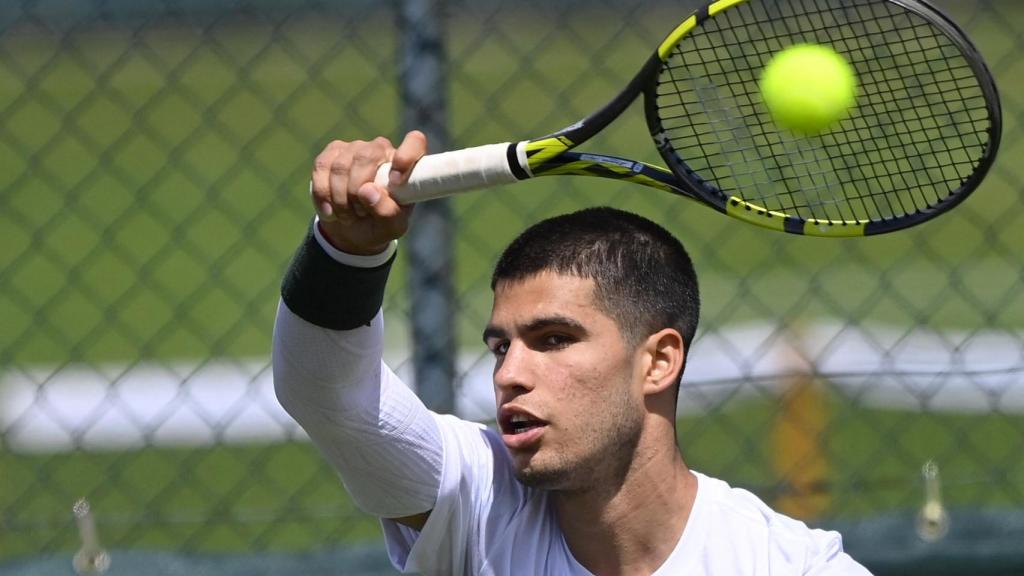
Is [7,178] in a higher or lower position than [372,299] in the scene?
higher

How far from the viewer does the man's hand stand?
7.61 ft

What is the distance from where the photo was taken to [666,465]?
272 cm

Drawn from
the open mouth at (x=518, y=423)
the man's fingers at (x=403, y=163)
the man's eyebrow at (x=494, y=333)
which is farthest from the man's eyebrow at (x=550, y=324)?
the man's fingers at (x=403, y=163)

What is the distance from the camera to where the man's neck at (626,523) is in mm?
2666

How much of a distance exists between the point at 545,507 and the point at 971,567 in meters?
1.61

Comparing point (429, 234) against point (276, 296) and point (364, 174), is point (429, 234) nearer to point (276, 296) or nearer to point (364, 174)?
point (364, 174)

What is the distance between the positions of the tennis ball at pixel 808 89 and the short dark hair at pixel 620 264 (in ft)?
1.07

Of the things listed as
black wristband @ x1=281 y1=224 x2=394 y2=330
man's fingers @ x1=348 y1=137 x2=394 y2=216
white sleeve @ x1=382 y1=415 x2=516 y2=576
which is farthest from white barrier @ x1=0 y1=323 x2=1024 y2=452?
man's fingers @ x1=348 y1=137 x2=394 y2=216

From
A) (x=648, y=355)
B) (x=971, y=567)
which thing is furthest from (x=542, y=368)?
(x=971, y=567)

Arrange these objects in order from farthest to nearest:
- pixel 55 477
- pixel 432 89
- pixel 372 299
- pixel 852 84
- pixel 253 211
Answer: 1. pixel 253 211
2. pixel 55 477
3. pixel 432 89
4. pixel 852 84
5. pixel 372 299

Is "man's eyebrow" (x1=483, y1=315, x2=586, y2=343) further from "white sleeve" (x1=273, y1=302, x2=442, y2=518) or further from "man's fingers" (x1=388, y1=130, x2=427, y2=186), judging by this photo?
"man's fingers" (x1=388, y1=130, x2=427, y2=186)

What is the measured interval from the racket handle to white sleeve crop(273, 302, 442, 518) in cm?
25

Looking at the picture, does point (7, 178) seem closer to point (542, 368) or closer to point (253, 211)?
point (253, 211)

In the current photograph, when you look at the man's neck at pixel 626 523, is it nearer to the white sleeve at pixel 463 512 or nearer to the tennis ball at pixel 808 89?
the white sleeve at pixel 463 512
